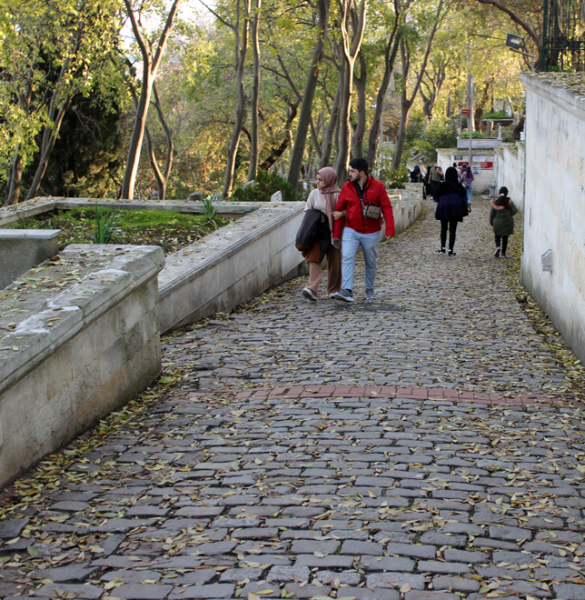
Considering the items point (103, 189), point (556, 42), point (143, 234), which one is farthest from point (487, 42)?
point (143, 234)

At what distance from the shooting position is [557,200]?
28.1ft

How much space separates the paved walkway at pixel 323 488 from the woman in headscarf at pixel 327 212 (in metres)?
2.57

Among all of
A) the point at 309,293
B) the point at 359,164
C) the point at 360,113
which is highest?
the point at 360,113

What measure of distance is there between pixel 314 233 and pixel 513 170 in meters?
23.2

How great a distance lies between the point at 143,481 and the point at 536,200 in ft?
25.7

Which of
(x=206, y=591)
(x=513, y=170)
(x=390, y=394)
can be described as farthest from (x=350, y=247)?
(x=513, y=170)

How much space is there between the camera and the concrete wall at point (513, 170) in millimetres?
27667

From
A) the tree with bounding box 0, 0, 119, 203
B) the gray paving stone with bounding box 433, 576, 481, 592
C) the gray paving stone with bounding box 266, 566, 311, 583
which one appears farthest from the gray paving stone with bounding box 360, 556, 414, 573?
the tree with bounding box 0, 0, 119, 203

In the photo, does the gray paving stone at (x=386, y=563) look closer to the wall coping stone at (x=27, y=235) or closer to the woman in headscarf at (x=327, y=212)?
the wall coping stone at (x=27, y=235)

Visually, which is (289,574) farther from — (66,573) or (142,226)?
(142,226)

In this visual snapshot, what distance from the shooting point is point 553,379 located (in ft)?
21.4

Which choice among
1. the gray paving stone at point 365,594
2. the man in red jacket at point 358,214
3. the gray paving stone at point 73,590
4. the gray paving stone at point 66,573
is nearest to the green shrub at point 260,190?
the man in red jacket at point 358,214

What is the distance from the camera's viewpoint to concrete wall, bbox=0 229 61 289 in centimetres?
576

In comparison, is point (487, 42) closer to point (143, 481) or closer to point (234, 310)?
point (234, 310)
